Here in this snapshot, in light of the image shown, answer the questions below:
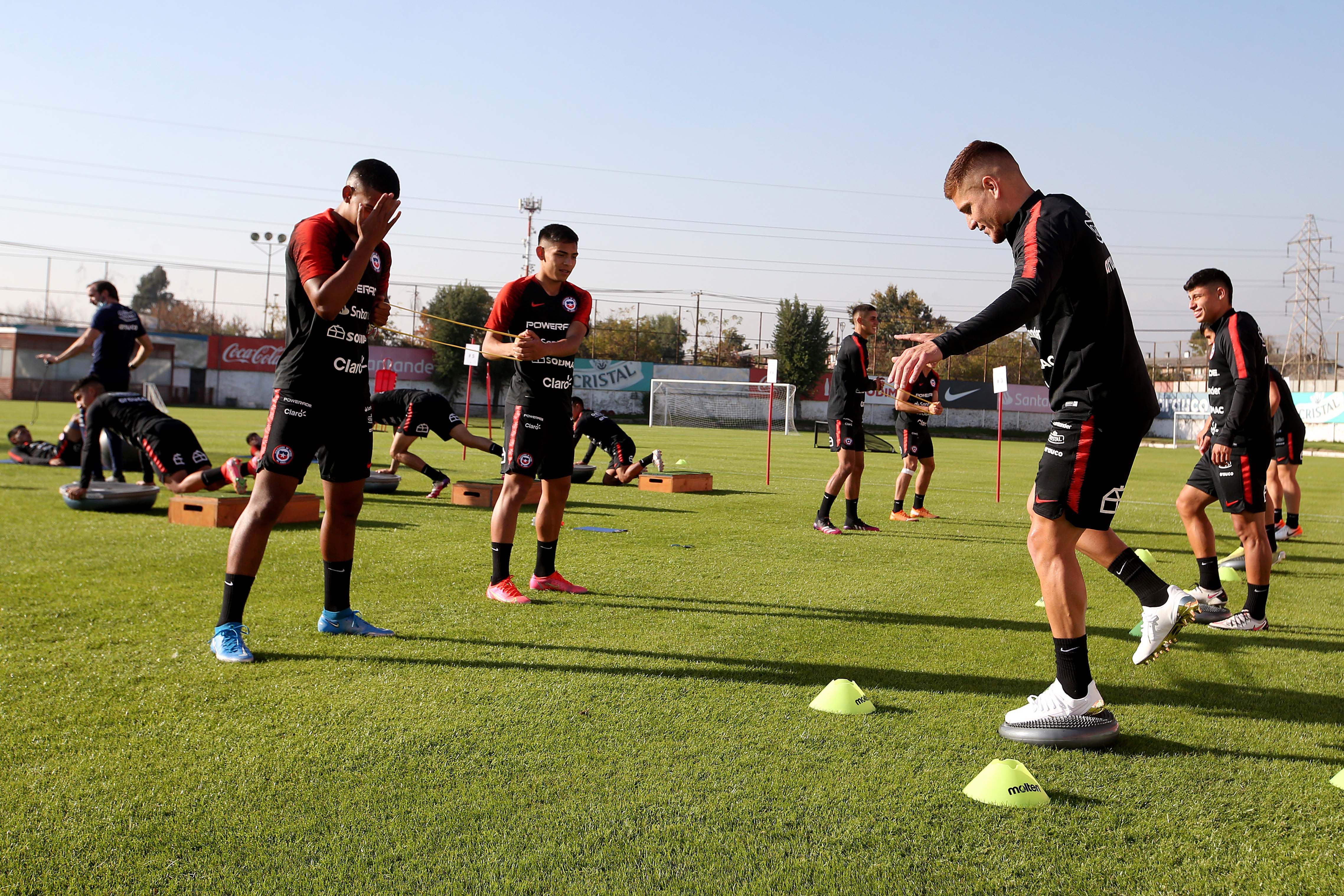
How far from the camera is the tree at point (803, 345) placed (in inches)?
2378

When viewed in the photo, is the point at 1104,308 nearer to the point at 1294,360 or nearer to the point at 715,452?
the point at 715,452

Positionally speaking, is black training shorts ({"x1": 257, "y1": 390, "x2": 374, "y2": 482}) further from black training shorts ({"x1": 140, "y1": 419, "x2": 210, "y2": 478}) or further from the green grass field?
black training shorts ({"x1": 140, "y1": 419, "x2": 210, "y2": 478})

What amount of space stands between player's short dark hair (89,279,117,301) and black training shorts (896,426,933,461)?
8.57m

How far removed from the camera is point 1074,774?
9.71 feet

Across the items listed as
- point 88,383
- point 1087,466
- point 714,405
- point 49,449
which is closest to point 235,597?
point 1087,466

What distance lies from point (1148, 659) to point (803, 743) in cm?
155

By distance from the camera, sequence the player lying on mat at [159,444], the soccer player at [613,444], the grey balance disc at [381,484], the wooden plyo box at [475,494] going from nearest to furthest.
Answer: the player lying on mat at [159,444], the wooden plyo box at [475,494], the grey balance disc at [381,484], the soccer player at [613,444]

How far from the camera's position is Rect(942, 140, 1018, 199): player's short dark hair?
11.6ft

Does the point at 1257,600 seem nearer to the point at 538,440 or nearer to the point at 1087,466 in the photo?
the point at 1087,466

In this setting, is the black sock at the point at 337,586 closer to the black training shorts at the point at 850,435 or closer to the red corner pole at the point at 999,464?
the black training shorts at the point at 850,435

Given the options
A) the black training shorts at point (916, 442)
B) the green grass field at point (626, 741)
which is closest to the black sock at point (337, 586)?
the green grass field at point (626, 741)

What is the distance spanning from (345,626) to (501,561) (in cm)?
115

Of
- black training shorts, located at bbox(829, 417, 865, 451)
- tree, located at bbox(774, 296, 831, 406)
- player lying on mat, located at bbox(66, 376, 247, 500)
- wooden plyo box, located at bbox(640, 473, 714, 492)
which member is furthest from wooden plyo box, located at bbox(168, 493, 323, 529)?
tree, located at bbox(774, 296, 831, 406)

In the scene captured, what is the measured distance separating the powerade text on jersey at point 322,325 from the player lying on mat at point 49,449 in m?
9.20
